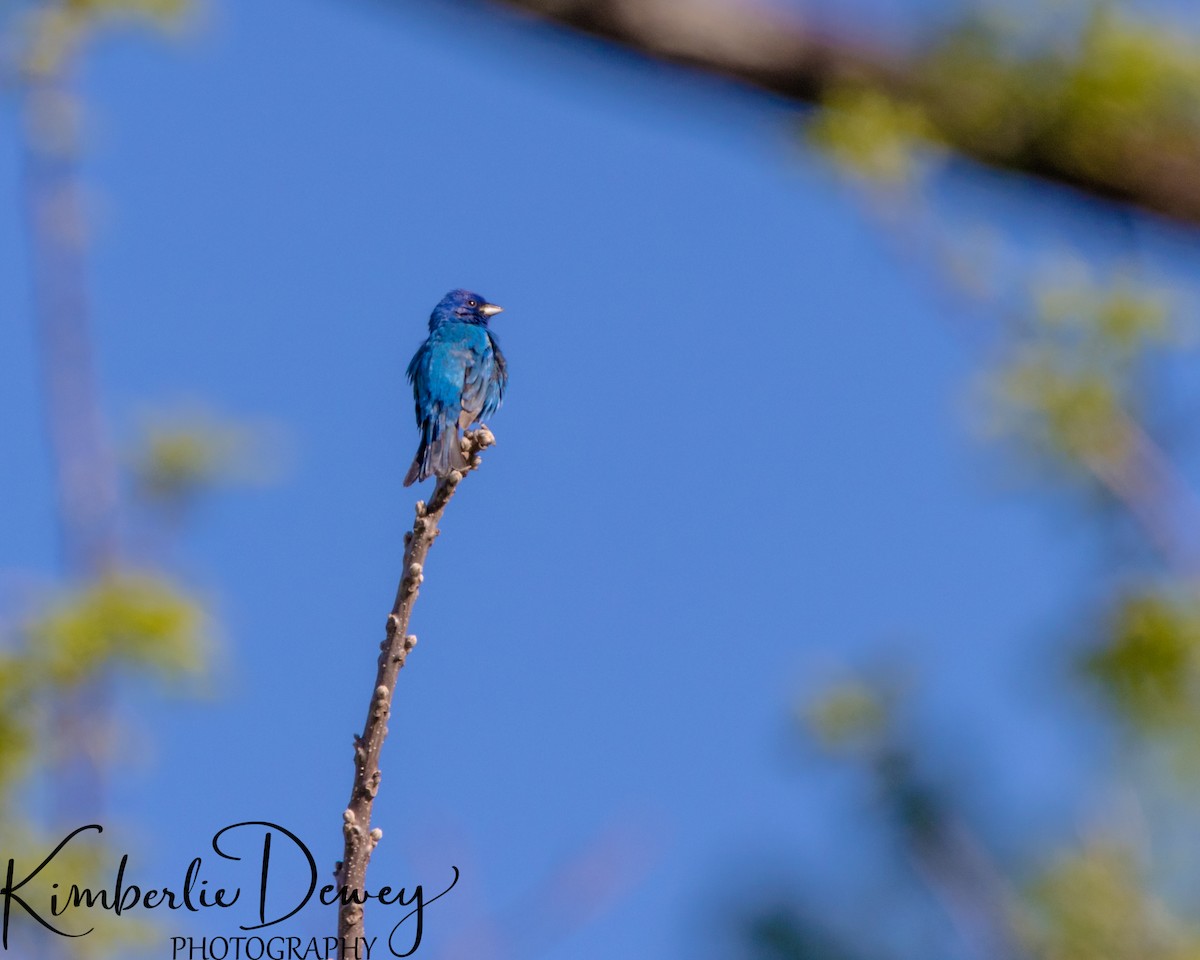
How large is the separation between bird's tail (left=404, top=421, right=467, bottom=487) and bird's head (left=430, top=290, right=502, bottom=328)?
1950 mm

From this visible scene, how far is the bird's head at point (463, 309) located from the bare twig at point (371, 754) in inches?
207

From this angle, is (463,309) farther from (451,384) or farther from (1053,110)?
(1053,110)

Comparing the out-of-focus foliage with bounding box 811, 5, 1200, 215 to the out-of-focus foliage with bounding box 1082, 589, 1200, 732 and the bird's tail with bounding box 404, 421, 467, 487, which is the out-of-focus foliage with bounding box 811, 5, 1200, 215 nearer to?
the out-of-focus foliage with bounding box 1082, 589, 1200, 732

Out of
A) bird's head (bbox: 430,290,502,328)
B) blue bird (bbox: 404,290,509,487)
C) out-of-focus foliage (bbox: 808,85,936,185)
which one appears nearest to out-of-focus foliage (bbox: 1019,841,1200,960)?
out-of-focus foliage (bbox: 808,85,936,185)

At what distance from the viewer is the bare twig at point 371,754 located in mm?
1887

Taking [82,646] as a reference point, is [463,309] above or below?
above

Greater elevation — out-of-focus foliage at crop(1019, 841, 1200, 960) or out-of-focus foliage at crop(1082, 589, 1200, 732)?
out-of-focus foliage at crop(1082, 589, 1200, 732)

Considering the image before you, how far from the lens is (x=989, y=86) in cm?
294

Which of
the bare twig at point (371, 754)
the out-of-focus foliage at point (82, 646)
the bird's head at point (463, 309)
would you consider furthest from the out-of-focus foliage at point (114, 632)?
the bird's head at point (463, 309)

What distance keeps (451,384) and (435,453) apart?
0.98 m

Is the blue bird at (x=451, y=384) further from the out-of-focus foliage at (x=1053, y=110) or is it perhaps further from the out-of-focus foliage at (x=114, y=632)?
the out-of-focus foliage at (x=1053, y=110)

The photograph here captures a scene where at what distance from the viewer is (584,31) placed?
2.76 metres

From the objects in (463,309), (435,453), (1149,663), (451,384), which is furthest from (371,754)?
(463,309)

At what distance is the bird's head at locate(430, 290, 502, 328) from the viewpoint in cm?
770
